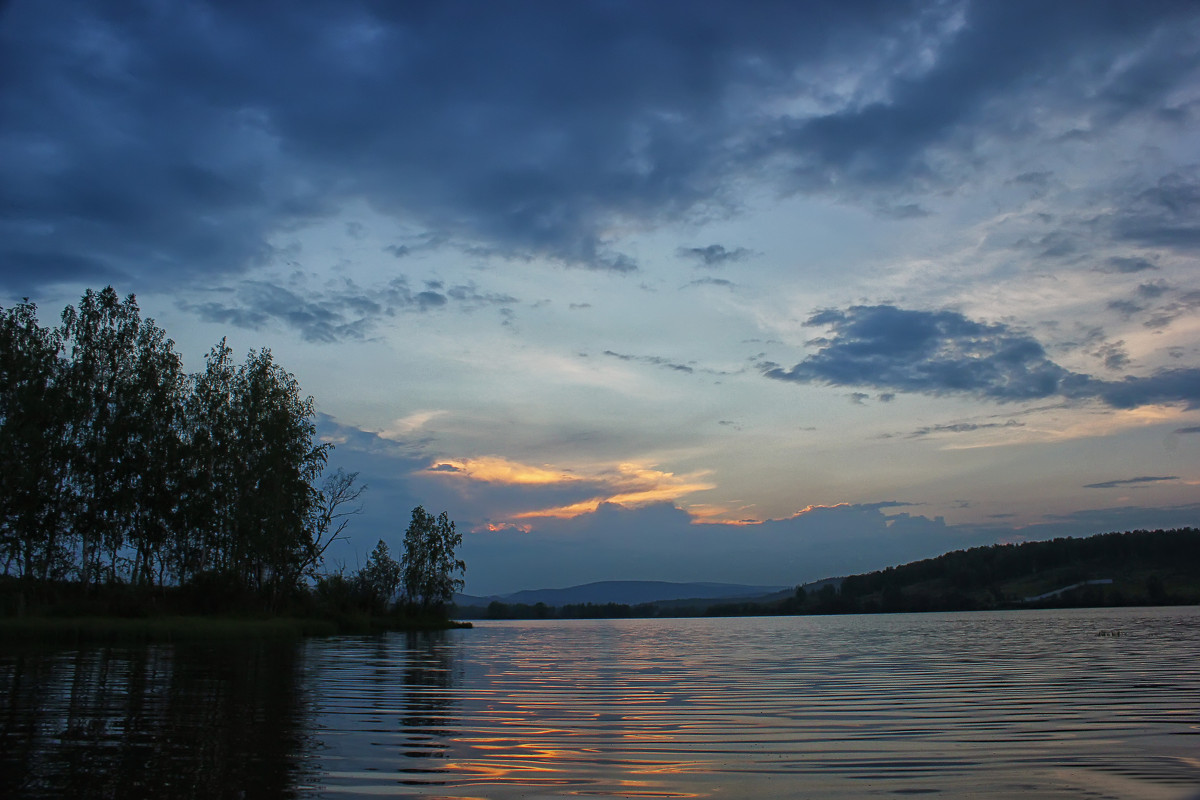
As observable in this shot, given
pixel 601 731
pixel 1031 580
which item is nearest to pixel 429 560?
pixel 601 731

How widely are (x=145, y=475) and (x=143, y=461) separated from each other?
1.00 meters

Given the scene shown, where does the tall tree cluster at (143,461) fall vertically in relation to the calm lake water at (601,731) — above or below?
above

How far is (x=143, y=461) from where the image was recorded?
50312mm

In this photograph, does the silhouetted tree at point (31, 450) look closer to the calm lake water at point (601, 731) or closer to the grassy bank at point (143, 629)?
the grassy bank at point (143, 629)

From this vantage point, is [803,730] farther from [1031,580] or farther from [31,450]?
[1031,580]

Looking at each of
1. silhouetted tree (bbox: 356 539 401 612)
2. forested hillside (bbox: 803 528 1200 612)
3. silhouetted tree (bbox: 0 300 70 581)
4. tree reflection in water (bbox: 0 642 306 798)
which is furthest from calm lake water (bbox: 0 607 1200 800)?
forested hillside (bbox: 803 528 1200 612)

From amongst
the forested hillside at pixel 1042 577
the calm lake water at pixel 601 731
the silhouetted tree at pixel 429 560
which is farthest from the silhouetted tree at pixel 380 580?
the forested hillside at pixel 1042 577

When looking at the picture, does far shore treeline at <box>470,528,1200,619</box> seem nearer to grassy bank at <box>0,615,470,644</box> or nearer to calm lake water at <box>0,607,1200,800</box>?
grassy bank at <box>0,615,470,644</box>

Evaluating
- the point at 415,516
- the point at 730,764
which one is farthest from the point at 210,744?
the point at 415,516

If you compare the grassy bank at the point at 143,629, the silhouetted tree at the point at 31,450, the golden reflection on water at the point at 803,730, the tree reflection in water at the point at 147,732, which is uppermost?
the silhouetted tree at the point at 31,450

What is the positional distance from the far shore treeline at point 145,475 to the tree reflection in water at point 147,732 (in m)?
27.6

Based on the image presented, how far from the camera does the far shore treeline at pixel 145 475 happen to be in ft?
148

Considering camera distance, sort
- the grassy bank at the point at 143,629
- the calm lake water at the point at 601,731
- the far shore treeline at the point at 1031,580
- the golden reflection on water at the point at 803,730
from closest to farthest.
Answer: the calm lake water at the point at 601,731, the golden reflection on water at the point at 803,730, the grassy bank at the point at 143,629, the far shore treeline at the point at 1031,580

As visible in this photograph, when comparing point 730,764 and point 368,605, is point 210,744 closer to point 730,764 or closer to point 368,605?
point 730,764
